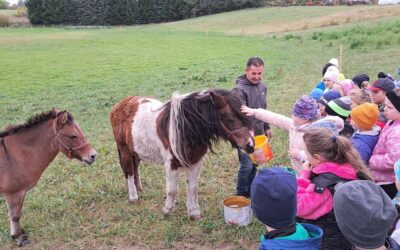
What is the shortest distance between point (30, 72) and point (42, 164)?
1740cm

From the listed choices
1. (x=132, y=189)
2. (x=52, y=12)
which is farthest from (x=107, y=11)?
(x=132, y=189)

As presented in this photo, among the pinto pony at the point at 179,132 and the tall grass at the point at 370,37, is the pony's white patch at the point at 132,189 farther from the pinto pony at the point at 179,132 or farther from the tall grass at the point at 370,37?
the tall grass at the point at 370,37

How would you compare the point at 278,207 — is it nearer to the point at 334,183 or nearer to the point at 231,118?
the point at 334,183

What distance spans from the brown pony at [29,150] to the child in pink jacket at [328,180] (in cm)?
280

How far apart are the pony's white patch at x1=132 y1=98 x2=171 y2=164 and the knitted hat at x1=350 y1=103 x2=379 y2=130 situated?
88.3 inches

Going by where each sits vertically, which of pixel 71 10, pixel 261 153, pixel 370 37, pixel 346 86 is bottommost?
pixel 370 37

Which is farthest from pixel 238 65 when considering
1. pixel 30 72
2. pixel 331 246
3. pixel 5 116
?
pixel 331 246

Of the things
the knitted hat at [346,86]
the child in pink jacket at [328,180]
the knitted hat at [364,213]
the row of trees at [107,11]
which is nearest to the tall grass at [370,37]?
the knitted hat at [346,86]

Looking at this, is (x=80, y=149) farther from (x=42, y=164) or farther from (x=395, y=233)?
(x=395, y=233)

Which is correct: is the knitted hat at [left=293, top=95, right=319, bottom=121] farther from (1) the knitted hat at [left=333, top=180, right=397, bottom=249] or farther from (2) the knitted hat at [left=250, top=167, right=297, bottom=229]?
(1) the knitted hat at [left=333, top=180, right=397, bottom=249]

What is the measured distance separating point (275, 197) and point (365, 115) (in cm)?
198

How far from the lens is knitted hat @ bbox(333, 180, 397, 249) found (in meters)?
1.91

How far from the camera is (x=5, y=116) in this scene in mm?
11008

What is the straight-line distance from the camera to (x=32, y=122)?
4.65 meters
